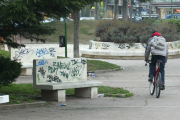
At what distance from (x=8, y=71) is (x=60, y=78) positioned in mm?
1513

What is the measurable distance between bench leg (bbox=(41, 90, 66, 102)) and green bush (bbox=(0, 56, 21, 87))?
1.11 metres

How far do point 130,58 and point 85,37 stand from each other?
56.4 feet

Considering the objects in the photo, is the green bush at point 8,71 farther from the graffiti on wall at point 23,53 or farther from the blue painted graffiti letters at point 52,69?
the graffiti on wall at point 23,53

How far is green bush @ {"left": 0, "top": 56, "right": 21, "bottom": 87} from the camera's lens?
27.5 ft

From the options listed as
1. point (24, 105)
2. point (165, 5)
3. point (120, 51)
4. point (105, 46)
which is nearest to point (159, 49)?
point (24, 105)

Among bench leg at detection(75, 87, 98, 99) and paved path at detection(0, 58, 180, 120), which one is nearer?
paved path at detection(0, 58, 180, 120)

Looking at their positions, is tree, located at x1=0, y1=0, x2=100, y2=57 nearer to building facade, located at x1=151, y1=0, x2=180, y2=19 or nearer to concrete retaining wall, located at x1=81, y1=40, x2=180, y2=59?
concrete retaining wall, located at x1=81, y1=40, x2=180, y2=59

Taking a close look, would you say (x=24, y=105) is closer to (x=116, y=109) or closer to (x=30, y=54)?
(x=116, y=109)

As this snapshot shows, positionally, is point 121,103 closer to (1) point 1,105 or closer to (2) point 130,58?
(1) point 1,105

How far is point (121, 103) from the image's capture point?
910 centimetres

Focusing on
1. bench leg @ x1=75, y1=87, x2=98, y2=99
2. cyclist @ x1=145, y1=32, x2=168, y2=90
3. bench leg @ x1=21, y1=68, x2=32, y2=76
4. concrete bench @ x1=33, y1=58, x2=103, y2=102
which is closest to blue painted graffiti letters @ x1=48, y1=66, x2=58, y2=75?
concrete bench @ x1=33, y1=58, x2=103, y2=102

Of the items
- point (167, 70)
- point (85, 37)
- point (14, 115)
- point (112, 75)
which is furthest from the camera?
point (85, 37)

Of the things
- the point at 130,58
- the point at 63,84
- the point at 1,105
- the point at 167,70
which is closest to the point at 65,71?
the point at 63,84

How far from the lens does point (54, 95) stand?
9.27 meters
